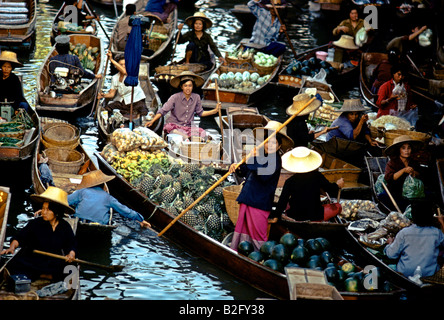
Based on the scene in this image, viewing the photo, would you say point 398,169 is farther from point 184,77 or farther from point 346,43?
point 346,43

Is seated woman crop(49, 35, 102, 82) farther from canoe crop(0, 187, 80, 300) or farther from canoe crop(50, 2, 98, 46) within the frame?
canoe crop(0, 187, 80, 300)

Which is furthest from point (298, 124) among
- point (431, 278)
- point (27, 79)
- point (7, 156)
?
point (27, 79)

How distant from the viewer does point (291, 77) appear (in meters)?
12.8

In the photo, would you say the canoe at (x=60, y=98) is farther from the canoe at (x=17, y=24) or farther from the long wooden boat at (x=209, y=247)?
the canoe at (x=17, y=24)

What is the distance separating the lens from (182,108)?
9984 mm

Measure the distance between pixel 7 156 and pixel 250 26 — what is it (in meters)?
10.2

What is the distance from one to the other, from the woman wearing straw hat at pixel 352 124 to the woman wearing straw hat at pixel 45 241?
14.5ft

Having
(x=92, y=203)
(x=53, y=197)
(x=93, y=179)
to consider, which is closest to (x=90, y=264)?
(x=53, y=197)

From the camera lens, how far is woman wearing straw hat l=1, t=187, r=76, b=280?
20.4 feet

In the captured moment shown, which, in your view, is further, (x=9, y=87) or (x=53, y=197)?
(x=9, y=87)

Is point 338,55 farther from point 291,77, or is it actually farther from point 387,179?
point 387,179

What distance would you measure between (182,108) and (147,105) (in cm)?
161

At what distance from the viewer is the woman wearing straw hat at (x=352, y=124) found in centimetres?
942
